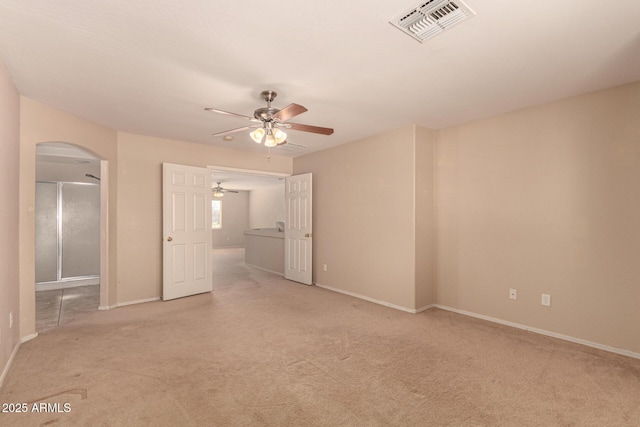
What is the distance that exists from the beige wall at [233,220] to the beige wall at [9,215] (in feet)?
31.3

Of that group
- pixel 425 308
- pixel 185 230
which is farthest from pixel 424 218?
pixel 185 230

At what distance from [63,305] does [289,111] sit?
4517mm

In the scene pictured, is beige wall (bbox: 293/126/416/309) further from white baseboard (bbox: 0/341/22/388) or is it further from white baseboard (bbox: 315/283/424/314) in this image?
white baseboard (bbox: 0/341/22/388)

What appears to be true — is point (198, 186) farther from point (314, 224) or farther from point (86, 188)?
point (86, 188)

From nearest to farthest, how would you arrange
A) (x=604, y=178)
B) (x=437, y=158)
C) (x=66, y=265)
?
1. (x=604, y=178)
2. (x=437, y=158)
3. (x=66, y=265)

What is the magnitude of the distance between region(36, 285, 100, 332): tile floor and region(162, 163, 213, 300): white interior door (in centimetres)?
107

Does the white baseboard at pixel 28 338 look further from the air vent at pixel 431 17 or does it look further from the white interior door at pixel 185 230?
the air vent at pixel 431 17

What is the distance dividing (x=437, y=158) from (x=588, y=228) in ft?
6.26

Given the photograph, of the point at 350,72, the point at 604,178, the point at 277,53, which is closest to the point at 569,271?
the point at 604,178

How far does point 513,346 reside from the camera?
121 inches

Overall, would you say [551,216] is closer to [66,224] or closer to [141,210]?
[141,210]

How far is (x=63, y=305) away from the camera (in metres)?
4.52

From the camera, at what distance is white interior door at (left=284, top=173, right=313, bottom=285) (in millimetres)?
5781

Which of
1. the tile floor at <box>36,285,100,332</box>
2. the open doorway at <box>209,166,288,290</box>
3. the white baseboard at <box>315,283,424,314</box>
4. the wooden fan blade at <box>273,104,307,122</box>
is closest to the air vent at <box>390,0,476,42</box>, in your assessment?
the wooden fan blade at <box>273,104,307,122</box>
